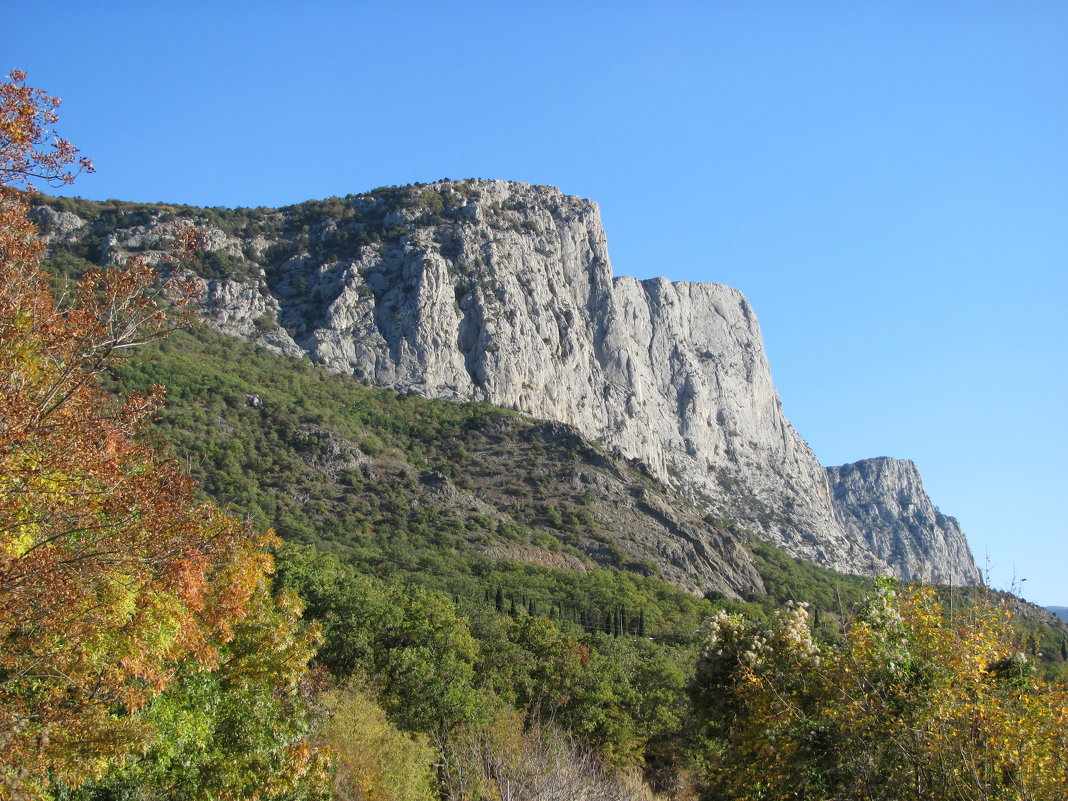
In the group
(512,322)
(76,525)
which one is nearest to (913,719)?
(76,525)

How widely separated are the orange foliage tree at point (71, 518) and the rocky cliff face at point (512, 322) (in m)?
103

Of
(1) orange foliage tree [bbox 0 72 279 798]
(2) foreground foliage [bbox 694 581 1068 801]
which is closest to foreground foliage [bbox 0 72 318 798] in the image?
(1) orange foliage tree [bbox 0 72 279 798]

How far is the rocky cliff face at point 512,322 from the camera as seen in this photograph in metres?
131

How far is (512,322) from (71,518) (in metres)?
134

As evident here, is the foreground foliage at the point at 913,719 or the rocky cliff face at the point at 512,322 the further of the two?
the rocky cliff face at the point at 512,322

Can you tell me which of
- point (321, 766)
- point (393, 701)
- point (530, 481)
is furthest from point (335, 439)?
point (321, 766)

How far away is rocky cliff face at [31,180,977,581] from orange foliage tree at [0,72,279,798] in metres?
103

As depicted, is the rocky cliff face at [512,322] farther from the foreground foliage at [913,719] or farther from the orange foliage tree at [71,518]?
the foreground foliage at [913,719]

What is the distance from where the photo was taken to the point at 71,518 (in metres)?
10.7

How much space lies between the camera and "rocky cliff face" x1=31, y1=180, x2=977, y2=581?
131 m

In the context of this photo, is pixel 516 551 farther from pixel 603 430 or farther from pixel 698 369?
pixel 698 369

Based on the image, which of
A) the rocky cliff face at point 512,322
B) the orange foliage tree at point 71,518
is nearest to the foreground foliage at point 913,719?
the orange foliage tree at point 71,518

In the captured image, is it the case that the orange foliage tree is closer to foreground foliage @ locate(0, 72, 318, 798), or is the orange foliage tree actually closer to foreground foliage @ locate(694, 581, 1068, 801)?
foreground foliage @ locate(0, 72, 318, 798)

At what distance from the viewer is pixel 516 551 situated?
310 feet
